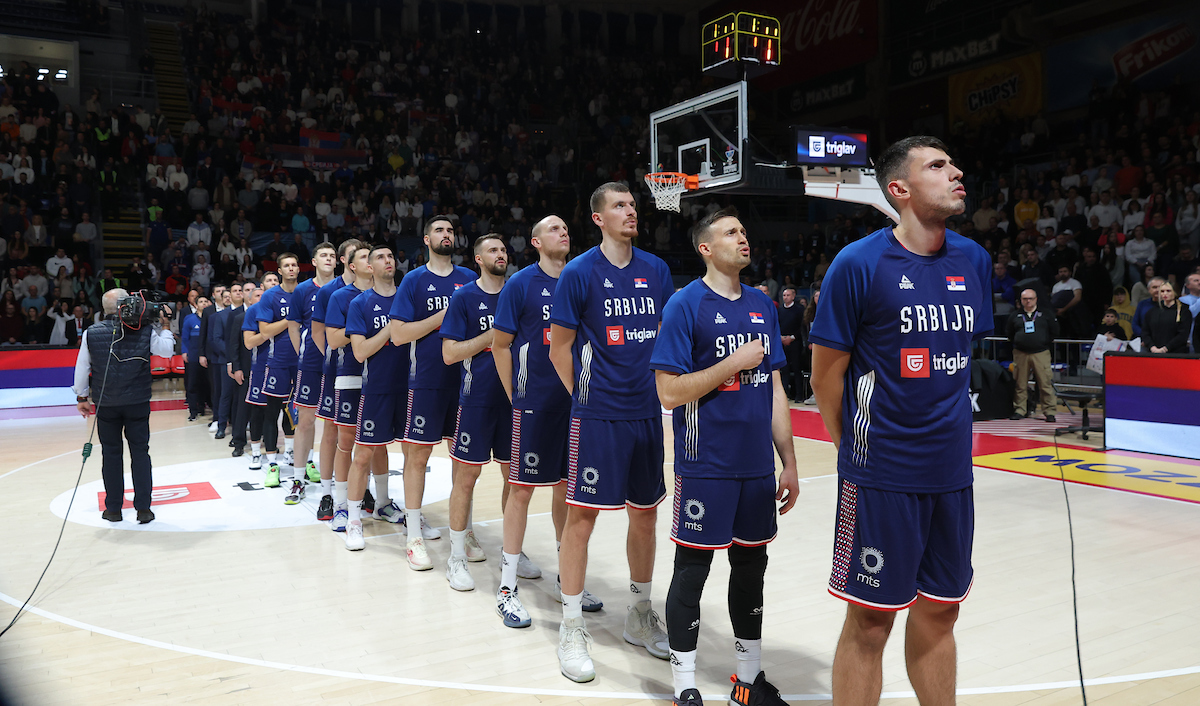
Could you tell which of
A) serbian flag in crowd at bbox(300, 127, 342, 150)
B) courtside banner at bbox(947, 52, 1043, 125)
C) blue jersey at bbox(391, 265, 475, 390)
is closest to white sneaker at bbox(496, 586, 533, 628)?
blue jersey at bbox(391, 265, 475, 390)

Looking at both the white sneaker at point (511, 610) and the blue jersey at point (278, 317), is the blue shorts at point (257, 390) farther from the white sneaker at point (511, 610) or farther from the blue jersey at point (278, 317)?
the white sneaker at point (511, 610)

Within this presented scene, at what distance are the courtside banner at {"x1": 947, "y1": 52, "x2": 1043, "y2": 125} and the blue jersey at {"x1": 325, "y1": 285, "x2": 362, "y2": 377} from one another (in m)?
17.7

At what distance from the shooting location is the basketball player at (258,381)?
8148mm

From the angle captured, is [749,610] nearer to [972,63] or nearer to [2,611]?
[2,611]

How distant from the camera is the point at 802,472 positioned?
28.0 feet

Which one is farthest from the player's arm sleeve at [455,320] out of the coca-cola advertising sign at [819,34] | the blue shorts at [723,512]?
the coca-cola advertising sign at [819,34]

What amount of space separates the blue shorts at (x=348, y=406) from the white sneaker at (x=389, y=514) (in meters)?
0.88

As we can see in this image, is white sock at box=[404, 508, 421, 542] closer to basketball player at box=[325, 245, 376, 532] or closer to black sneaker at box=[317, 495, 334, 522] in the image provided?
basketball player at box=[325, 245, 376, 532]

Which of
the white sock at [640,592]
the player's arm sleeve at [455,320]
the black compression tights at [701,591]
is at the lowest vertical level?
the white sock at [640,592]

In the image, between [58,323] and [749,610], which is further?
[58,323]

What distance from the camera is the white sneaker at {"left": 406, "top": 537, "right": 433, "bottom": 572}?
18.1 ft

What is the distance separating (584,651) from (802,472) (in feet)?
16.8

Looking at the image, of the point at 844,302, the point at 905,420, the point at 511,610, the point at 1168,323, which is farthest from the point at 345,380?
the point at 1168,323

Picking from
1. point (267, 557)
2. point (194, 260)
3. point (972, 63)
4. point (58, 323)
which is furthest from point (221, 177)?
point (972, 63)
